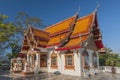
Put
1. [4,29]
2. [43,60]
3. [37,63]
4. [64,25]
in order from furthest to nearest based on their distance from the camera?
[64,25] → [43,60] → [37,63] → [4,29]

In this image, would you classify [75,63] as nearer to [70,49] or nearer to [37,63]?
[70,49]

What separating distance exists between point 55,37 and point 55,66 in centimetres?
488

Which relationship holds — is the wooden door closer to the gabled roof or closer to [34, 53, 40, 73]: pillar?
[34, 53, 40, 73]: pillar

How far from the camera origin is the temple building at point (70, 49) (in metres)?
16.7

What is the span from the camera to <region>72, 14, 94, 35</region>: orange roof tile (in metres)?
17.9

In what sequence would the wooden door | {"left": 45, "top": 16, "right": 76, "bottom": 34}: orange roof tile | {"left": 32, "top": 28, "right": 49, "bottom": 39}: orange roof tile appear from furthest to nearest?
1. {"left": 32, "top": 28, "right": 49, "bottom": 39}: orange roof tile
2. {"left": 45, "top": 16, "right": 76, "bottom": 34}: orange roof tile
3. the wooden door

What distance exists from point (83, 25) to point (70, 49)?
418cm

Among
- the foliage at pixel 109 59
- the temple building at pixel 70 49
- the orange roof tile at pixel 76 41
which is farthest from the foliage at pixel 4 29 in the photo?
the foliage at pixel 109 59

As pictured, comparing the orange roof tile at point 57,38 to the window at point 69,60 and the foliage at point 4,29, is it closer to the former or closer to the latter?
the window at point 69,60

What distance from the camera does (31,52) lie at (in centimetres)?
2184

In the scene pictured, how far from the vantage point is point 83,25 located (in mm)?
18797

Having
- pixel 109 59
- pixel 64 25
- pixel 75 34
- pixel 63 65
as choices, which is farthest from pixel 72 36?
pixel 109 59

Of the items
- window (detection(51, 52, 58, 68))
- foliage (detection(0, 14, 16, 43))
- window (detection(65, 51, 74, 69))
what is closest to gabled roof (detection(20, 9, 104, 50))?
window (detection(65, 51, 74, 69))

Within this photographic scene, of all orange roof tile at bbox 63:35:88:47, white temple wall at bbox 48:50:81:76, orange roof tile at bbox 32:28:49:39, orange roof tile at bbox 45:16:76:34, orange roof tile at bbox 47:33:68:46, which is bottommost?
white temple wall at bbox 48:50:81:76
